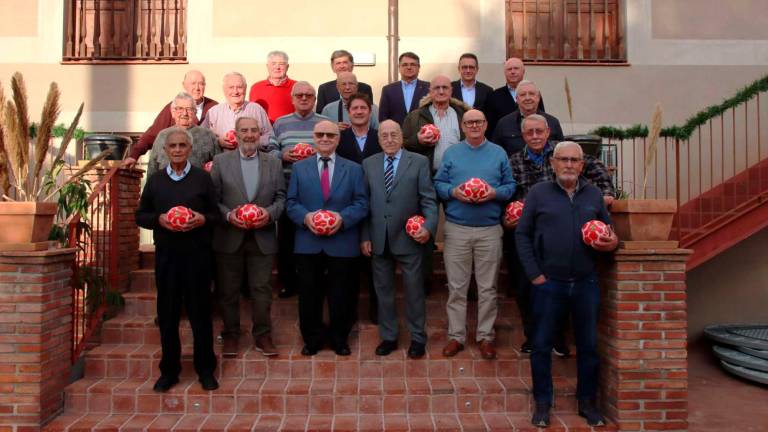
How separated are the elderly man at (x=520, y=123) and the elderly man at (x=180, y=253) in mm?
2576

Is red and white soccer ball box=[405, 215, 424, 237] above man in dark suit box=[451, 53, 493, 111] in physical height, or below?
below

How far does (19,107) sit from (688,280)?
8.03 m

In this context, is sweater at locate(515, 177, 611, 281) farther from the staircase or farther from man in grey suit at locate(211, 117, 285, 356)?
man in grey suit at locate(211, 117, 285, 356)

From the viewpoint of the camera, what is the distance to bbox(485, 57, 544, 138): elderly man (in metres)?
6.00

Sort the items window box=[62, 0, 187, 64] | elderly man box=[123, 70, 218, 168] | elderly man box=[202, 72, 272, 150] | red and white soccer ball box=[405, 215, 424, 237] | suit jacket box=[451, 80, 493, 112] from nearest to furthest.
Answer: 1. red and white soccer ball box=[405, 215, 424, 237]
2. elderly man box=[202, 72, 272, 150]
3. elderly man box=[123, 70, 218, 168]
4. suit jacket box=[451, 80, 493, 112]
5. window box=[62, 0, 187, 64]

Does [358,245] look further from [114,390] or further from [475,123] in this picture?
[114,390]

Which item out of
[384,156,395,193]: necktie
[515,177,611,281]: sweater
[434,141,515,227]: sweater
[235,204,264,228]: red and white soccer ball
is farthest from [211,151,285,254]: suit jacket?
[515,177,611,281]: sweater

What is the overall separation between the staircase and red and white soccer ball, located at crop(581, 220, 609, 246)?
1250 millimetres

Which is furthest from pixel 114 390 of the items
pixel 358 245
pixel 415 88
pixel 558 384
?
pixel 415 88

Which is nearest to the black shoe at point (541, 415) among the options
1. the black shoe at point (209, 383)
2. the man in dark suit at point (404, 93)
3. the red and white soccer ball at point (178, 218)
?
the black shoe at point (209, 383)

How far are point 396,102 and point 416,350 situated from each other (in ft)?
8.28

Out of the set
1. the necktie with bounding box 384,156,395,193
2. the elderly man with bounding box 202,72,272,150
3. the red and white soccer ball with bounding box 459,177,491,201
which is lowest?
the red and white soccer ball with bounding box 459,177,491,201

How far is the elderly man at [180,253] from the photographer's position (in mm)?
4457

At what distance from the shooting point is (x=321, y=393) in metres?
4.55
